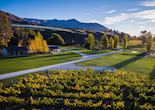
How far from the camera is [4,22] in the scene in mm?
76125

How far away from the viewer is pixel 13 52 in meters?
80.4

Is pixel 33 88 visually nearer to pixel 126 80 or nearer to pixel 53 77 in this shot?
pixel 53 77

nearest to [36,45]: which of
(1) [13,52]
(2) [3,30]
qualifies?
(1) [13,52]

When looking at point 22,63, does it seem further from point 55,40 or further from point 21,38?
point 55,40

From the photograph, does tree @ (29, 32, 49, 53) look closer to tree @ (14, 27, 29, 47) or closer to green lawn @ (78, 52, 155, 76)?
tree @ (14, 27, 29, 47)

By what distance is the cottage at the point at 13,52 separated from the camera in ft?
258

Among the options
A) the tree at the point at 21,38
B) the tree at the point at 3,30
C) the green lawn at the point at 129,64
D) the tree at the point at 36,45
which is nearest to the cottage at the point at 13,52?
the tree at the point at 36,45

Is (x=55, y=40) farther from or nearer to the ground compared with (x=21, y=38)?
nearer to the ground

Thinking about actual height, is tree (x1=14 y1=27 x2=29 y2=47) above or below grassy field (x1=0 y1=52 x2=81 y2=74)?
above

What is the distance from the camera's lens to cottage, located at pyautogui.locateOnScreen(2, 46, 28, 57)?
7862 cm

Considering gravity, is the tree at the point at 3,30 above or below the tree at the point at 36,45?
above

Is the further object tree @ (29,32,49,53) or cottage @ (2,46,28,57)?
tree @ (29,32,49,53)

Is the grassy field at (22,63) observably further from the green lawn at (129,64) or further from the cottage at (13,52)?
the cottage at (13,52)

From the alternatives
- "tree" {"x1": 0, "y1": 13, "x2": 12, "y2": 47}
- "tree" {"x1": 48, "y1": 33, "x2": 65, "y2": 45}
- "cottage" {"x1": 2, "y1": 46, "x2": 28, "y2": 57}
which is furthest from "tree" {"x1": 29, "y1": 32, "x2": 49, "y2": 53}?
"tree" {"x1": 48, "y1": 33, "x2": 65, "y2": 45}
